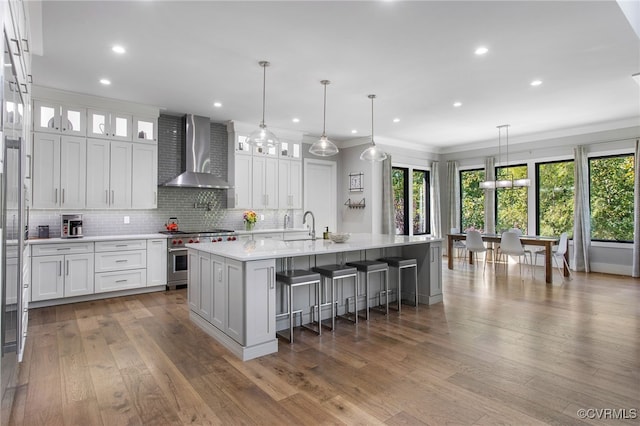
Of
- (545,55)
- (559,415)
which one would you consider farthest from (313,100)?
(559,415)

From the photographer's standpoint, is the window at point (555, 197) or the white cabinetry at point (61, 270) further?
the window at point (555, 197)

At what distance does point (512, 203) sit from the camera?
8.42m

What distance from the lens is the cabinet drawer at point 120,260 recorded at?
16.5 feet

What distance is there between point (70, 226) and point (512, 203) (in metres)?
8.66

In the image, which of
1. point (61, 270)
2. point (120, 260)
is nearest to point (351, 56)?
point (120, 260)

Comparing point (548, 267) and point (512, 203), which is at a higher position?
point (512, 203)

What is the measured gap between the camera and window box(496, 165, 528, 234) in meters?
8.20

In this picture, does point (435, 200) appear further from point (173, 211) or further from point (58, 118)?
point (58, 118)

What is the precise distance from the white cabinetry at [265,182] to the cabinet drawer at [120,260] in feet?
7.38

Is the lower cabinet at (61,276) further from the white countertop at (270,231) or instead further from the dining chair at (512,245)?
the dining chair at (512,245)

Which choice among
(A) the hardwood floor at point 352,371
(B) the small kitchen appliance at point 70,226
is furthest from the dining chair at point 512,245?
(B) the small kitchen appliance at point 70,226

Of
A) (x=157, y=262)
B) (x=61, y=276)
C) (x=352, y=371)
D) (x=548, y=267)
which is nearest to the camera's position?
(x=352, y=371)

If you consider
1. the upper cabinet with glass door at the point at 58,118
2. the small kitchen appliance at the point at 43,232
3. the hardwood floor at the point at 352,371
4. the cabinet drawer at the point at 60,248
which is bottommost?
the hardwood floor at the point at 352,371

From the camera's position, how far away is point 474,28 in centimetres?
325
